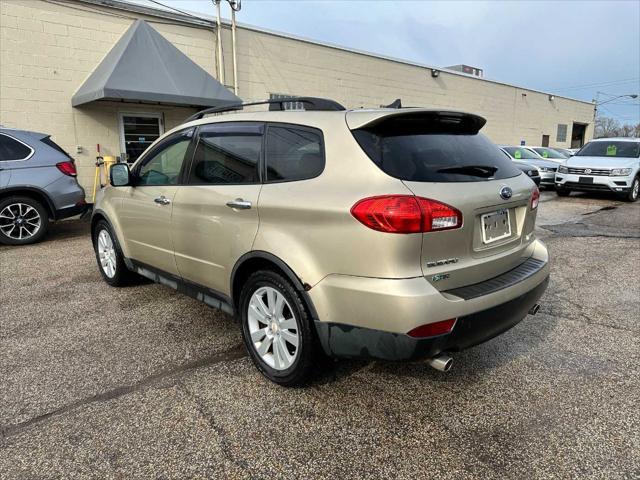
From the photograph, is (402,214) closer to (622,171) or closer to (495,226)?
(495,226)

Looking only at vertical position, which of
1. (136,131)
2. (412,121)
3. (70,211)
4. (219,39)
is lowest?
(70,211)

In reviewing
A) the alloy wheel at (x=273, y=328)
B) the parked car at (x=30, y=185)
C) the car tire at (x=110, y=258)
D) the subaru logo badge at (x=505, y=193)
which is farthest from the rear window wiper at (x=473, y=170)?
the parked car at (x=30, y=185)

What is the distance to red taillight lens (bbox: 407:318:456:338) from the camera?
89.7 inches

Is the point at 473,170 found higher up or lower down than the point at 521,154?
higher up

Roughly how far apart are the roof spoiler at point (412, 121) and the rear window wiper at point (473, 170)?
297 millimetres

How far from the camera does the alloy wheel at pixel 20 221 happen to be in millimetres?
7070

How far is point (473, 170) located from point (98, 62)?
990 cm

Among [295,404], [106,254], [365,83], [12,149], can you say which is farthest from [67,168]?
[365,83]

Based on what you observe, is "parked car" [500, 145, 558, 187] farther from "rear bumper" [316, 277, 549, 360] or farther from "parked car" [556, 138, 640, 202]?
"rear bumper" [316, 277, 549, 360]

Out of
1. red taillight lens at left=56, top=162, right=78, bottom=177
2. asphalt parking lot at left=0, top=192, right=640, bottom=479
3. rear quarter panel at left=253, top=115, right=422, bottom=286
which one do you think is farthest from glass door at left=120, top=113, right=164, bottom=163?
rear quarter panel at left=253, top=115, right=422, bottom=286

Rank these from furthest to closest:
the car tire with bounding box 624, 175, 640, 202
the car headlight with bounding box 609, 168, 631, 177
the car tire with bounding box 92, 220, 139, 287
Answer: the car tire with bounding box 624, 175, 640, 202 < the car headlight with bounding box 609, 168, 631, 177 < the car tire with bounding box 92, 220, 139, 287

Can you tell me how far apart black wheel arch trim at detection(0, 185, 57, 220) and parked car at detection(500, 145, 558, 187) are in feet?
40.0

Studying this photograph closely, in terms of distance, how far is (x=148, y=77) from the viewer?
9.57 m

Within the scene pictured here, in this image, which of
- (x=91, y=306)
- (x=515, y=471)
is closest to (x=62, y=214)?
(x=91, y=306)
